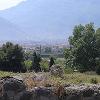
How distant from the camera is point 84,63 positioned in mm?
55875

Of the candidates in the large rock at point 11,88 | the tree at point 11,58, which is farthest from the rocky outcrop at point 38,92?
the tree at point 11,58

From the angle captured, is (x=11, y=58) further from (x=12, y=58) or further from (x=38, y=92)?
(x=38, y=92)

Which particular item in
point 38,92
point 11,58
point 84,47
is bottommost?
point 11,58

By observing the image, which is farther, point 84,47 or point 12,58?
point 84,47

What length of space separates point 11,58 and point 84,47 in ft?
75.1

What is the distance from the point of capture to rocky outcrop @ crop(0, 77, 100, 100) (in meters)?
7.30

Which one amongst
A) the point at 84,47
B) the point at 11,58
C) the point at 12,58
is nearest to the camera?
the point at 12,58

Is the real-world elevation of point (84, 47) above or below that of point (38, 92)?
above

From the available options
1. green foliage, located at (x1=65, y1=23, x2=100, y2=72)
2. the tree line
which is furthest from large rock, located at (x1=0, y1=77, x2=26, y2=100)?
green foliage, located at (x1=65, y1=23, x2=100, y2=72)

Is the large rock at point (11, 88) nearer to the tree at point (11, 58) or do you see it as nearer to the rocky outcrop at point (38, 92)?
the rocky outcrop at point (38, 92)

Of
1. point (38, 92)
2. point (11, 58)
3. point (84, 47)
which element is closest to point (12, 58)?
point (11, 58)

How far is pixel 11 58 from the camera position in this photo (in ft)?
121

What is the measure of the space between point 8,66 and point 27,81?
28.0 metres

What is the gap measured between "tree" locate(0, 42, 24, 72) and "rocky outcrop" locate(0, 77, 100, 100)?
2731cm
